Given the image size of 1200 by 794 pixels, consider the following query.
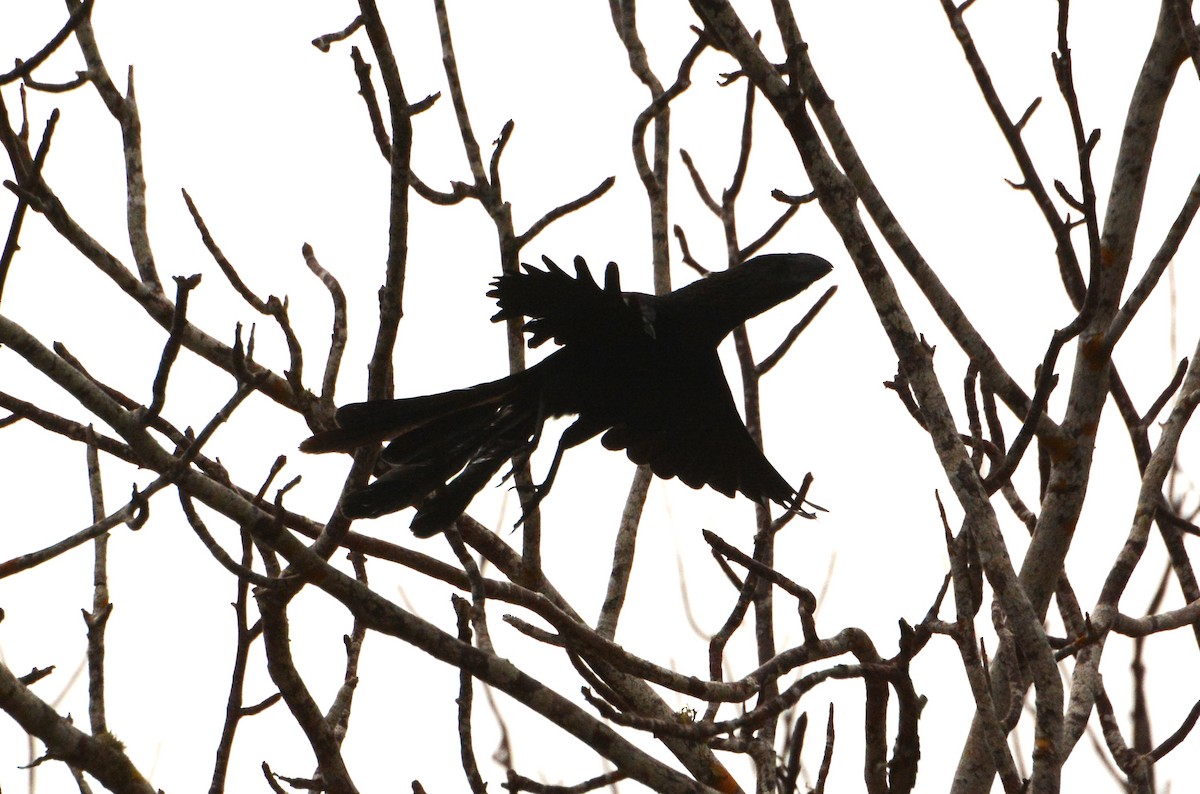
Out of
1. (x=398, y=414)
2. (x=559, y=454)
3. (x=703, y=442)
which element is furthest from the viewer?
(x=703, y=442)

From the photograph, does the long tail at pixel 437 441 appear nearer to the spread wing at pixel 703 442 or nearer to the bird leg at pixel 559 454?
the bird leg at pixel 559 454

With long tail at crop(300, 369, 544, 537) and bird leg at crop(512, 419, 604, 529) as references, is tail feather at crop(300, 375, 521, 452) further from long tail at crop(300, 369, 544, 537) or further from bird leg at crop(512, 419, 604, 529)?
bird leg at crop(512, 419, 604, 529)

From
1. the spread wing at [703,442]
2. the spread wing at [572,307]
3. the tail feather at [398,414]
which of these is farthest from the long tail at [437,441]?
the spread wing at [703,442]

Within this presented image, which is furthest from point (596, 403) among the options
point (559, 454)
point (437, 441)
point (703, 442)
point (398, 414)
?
point (398, 414)

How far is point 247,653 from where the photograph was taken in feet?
8.19

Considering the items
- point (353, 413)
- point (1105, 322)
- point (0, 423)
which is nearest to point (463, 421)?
point (353, 413)

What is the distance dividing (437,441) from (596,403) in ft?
2.12

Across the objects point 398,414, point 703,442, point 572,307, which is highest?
point 703,442

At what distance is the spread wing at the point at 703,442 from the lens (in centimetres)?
428

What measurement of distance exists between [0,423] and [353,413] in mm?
979

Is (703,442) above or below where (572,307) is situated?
above

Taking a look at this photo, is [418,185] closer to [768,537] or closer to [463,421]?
[463,421]

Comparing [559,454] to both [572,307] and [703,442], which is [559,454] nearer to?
[572,307]

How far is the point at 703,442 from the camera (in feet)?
14.4
